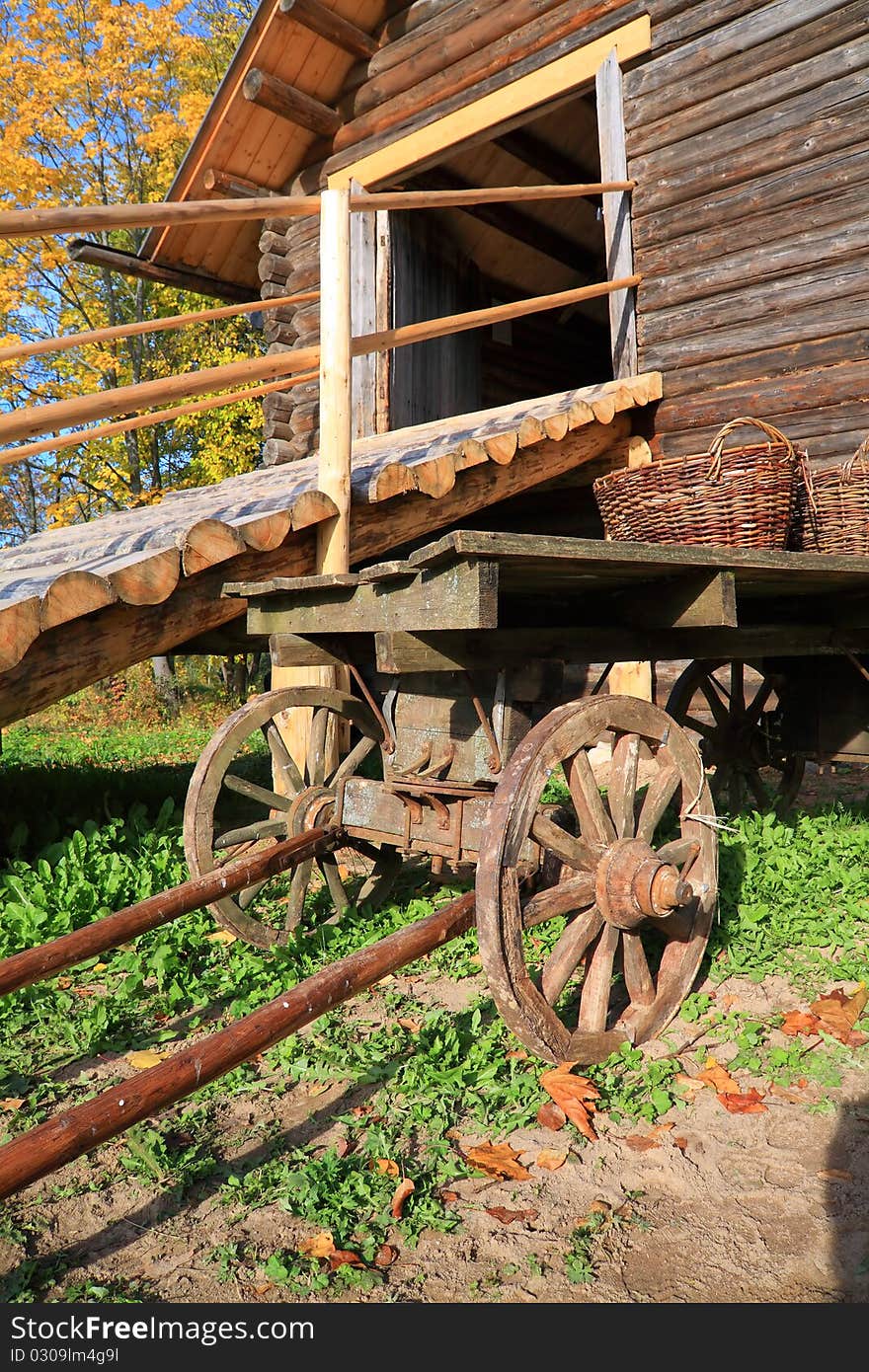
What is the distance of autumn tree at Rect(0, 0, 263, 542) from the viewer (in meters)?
14.4

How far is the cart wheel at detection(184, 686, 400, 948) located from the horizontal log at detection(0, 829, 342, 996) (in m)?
0.31

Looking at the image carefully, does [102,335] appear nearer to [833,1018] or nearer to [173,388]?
[173,388]

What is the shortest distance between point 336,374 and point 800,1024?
301 centimetres

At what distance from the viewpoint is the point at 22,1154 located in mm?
1657

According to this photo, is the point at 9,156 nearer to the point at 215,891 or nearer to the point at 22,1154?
the point at 215,891

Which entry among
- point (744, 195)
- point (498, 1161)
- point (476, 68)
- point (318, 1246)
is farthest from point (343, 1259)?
point (476, 68)

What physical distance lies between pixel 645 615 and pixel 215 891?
1.72 m

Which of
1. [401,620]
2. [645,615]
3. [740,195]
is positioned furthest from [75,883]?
[740,195]

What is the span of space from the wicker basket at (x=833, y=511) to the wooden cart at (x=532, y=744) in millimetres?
192

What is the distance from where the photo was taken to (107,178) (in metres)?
15.6

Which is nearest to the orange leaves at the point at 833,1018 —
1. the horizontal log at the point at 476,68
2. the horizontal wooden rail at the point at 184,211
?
the horizontal wooden rail at the point at 184,211

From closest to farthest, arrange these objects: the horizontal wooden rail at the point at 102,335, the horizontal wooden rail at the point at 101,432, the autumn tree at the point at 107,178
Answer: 1. the horizontal wooden rail at the point at 102,335
2. the horizontal wooden rail at the point at 101,432
3. the autumn tree at the point at 107,178

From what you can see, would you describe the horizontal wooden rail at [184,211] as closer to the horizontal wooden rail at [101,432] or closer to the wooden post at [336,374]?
the wooden post at [336,374]

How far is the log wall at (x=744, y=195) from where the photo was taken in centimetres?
542
